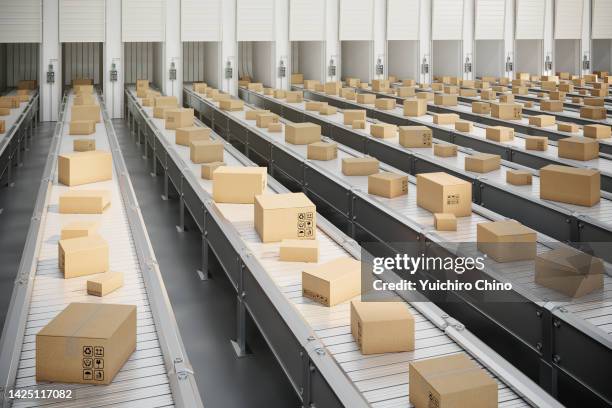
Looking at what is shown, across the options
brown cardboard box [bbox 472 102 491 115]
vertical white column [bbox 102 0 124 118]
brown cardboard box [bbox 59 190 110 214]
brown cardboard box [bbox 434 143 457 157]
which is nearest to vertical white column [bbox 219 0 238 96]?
vertical white column [bbox 102 0 124 118]

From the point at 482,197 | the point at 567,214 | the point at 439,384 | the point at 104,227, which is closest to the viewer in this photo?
the point at 439,384

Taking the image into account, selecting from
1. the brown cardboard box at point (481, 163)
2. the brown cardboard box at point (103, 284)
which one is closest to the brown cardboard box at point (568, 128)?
the brown cardboard box at point (481, 163)

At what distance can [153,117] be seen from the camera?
1093cm

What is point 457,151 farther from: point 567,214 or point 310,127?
point 567,214

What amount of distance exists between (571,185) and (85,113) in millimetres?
7420

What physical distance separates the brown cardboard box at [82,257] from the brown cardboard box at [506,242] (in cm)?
248

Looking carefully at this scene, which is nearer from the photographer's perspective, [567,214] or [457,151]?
[567,214]

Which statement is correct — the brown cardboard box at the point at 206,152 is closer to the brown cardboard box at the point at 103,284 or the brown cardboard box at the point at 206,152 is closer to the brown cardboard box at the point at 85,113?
the brown cardboard box at the point at 85,113

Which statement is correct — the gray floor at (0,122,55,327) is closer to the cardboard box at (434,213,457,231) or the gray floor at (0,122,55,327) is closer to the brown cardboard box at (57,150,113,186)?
the brown cardboard box at (57,150,113,186)

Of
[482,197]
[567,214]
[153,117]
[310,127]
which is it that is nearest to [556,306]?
[567,214]

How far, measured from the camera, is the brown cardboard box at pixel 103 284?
356 centimetres

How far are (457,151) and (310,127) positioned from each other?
193 cm

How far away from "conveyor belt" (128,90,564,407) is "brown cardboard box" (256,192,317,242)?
9cm

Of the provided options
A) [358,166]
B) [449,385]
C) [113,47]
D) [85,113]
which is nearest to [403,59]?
[113,47]
